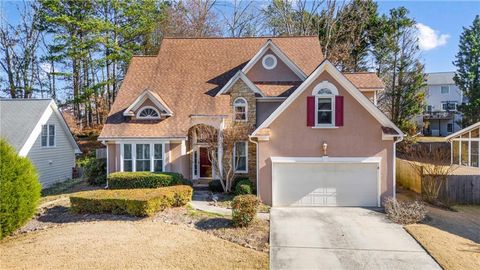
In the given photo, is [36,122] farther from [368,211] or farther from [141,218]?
[368,211]

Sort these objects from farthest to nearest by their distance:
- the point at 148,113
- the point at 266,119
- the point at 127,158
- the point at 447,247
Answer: the point at 148,113 < the point at 127,158 < the point at 266,119 < the point at 447,247

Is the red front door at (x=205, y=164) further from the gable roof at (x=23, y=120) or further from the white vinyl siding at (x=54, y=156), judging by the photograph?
the gable roof at (x=23, y=120)

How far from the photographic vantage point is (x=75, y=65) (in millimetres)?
34375

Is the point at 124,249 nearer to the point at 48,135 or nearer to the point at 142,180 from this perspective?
the point at 142,180

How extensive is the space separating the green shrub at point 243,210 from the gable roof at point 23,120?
14213mm

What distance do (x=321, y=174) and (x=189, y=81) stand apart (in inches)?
412

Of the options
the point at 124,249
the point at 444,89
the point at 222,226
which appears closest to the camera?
the point at 124,249

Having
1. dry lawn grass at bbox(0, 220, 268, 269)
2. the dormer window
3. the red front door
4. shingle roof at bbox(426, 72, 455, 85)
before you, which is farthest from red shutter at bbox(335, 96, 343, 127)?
shingle roof at bbox(426, 72, 455, 85)

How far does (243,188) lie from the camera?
1645cm

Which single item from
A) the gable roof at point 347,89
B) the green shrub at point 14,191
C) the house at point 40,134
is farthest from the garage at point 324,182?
the house at point 40,134

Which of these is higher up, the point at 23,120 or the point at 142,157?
the point at 23,120

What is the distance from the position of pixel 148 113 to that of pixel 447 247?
15696mm

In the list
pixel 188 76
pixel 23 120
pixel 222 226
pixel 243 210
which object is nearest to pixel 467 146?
pixel 188 76

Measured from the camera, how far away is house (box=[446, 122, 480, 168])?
926 inches
